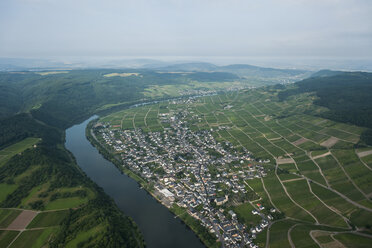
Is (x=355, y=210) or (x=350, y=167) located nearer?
(x=355, y=210)

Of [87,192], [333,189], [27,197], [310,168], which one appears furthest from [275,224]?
[27,197]

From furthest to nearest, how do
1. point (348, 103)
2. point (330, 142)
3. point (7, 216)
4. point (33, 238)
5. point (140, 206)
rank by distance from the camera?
1. point (348, 103)
2. point (330, 142)
3. point (140, 206)
4. point (7, 216)
5. point (33, 238)

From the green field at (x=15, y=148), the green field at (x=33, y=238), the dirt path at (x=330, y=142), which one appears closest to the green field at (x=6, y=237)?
the green field at (x=33, y=238)

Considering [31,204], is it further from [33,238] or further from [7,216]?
[33,238]

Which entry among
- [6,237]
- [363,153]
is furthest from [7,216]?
[363,153]

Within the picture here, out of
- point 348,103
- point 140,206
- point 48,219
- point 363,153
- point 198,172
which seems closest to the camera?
point 48,219

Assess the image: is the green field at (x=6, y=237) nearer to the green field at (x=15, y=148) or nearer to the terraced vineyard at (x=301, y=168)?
the green field at (x=15, y=148)

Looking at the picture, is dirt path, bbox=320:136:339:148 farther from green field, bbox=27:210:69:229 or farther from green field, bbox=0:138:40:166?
green field, bbox=0:138:40:166

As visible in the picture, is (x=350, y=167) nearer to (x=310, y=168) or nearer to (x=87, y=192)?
(x=310, y=168)
